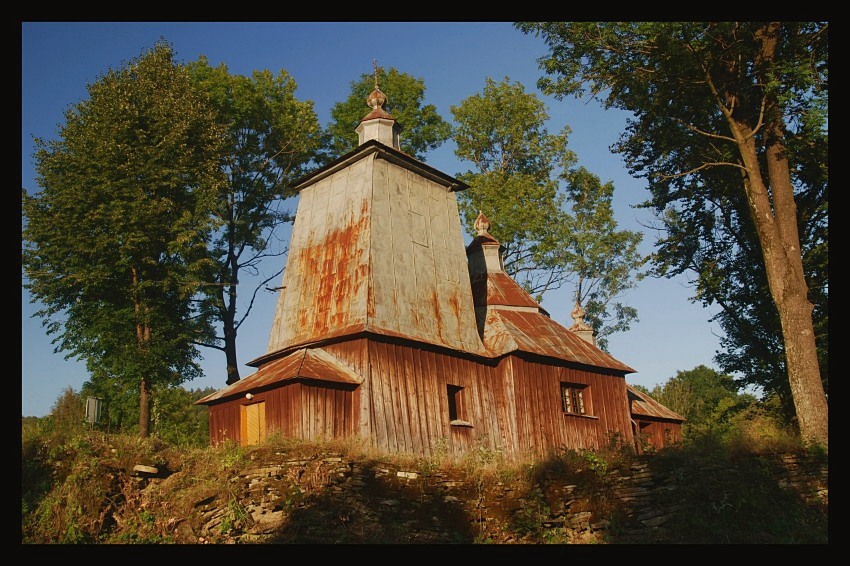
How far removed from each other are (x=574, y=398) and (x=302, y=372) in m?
10.0

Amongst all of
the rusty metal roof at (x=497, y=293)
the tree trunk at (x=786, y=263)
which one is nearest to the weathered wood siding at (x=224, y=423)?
the rusty metal roof at (x=497, y=293)

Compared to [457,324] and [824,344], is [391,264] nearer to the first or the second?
[457,324]

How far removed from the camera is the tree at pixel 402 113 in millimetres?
37469

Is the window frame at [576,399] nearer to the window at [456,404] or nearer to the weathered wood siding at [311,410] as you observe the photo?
the window at [456,404]

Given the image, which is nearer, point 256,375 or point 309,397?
point 309,397

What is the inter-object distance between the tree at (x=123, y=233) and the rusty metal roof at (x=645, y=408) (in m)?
17.2

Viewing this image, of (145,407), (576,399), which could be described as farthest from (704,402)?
(145,407)

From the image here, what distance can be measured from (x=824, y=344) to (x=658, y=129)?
10.1 m

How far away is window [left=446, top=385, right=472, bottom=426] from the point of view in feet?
70.6

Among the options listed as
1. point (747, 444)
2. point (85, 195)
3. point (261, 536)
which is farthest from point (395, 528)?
point (85, 195)

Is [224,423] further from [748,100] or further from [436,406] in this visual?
[748,100]

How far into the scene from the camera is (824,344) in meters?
26.4

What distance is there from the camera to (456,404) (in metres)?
21.8

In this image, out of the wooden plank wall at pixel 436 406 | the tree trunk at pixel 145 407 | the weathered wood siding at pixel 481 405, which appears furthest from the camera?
the tree trunk at pixel 145 407
